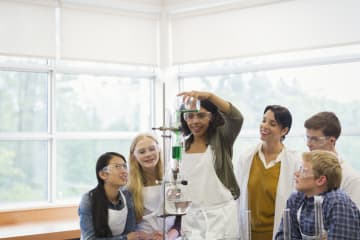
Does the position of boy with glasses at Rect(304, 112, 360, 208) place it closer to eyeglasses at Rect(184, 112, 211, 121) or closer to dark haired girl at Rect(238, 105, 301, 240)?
dark haired girl at Rect(238, 105, 301, 240)

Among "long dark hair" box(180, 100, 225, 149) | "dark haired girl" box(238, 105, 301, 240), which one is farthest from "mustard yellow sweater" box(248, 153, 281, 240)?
"long dark hair" box(180, 100, 225, 149)

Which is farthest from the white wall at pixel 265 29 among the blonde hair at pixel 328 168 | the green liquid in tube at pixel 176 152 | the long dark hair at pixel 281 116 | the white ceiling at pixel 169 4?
the green liquid in tube at pixel 176 152

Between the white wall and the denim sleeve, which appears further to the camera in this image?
the white wall

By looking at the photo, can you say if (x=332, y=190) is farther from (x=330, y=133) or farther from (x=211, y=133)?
(x=211, y=133)

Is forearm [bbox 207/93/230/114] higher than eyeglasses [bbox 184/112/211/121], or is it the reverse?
forearm [bbox 207/93/230/114]

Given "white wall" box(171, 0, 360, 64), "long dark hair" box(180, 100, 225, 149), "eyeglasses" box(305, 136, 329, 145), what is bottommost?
"eyeglasses" box(305, 136, 329, 145)

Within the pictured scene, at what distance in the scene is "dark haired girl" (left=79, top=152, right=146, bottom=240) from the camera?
2527 mm

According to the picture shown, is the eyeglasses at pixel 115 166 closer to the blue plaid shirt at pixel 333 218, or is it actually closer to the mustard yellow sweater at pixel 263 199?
the mustard yellow sweater at pixel 263 199

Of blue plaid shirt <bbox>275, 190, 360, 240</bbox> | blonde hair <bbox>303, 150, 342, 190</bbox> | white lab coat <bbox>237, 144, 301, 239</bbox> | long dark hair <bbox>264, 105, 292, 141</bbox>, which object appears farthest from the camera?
long dark hair <bbox>264, 105, 292, 141</bbox>

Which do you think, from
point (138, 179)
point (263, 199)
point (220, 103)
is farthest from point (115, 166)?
point (263, 199)

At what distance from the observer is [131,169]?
2.71 m

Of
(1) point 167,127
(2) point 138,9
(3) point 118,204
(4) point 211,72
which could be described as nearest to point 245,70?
(4) point 211,72

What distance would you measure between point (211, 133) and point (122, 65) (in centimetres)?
171

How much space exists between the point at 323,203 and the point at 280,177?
1.39 ft
